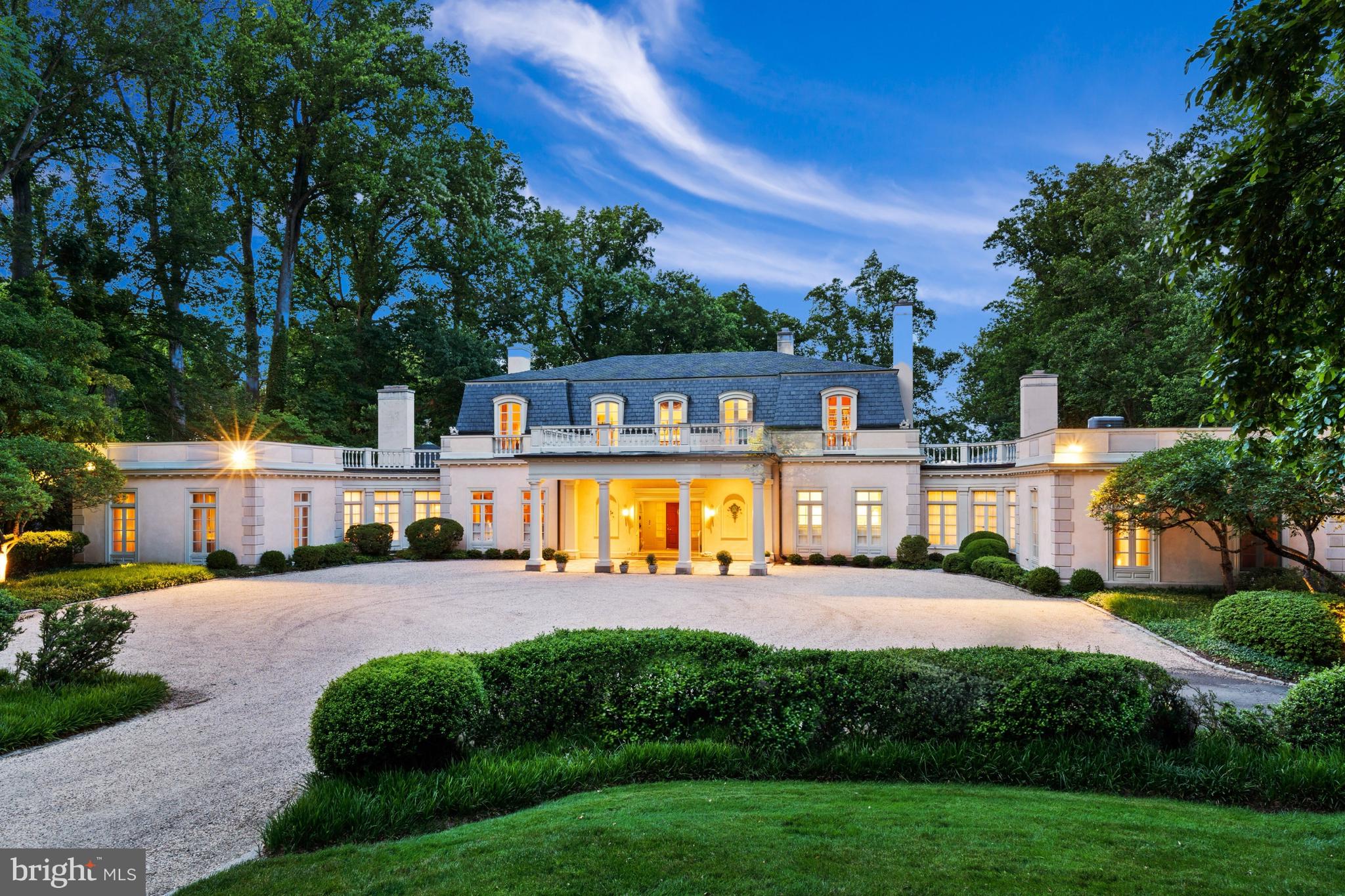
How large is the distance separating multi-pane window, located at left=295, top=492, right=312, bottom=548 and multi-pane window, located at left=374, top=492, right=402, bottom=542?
2.49 m

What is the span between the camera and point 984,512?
23.4 m

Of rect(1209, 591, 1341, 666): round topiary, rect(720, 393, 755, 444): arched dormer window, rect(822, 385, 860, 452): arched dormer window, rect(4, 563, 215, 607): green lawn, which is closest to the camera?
rect(1209, 591, 1341, 666): round topiary

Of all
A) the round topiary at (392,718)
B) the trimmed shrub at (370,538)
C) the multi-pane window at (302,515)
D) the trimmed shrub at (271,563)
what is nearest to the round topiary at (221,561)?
the trimmed shrub at (271,563)

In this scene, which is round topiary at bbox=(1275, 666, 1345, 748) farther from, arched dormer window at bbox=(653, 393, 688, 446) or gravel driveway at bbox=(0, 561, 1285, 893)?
arched dormer window at bbox=(653, 393, 688, 446)

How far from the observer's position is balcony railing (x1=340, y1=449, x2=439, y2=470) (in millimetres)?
25938

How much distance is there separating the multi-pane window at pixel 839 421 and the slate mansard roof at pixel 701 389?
→ 1.02 ft

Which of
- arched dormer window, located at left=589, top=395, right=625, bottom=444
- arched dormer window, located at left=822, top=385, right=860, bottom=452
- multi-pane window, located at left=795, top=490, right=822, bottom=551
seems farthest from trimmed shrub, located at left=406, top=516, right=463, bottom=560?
arched dormer window, located at left=822, top=385, right=860, bottom=452

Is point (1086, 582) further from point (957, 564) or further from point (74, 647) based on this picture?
point (74, 647)

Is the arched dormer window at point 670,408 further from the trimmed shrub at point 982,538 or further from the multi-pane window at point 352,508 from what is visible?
the multi-pane window at point 352,508

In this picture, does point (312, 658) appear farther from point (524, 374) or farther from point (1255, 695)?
point (524, 374)

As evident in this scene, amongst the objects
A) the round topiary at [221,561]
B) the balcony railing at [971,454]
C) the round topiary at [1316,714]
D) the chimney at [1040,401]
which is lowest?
the round topiary at [221,561]

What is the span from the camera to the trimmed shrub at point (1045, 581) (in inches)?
661

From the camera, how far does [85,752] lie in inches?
272

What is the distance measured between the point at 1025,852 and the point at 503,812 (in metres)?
3.63
